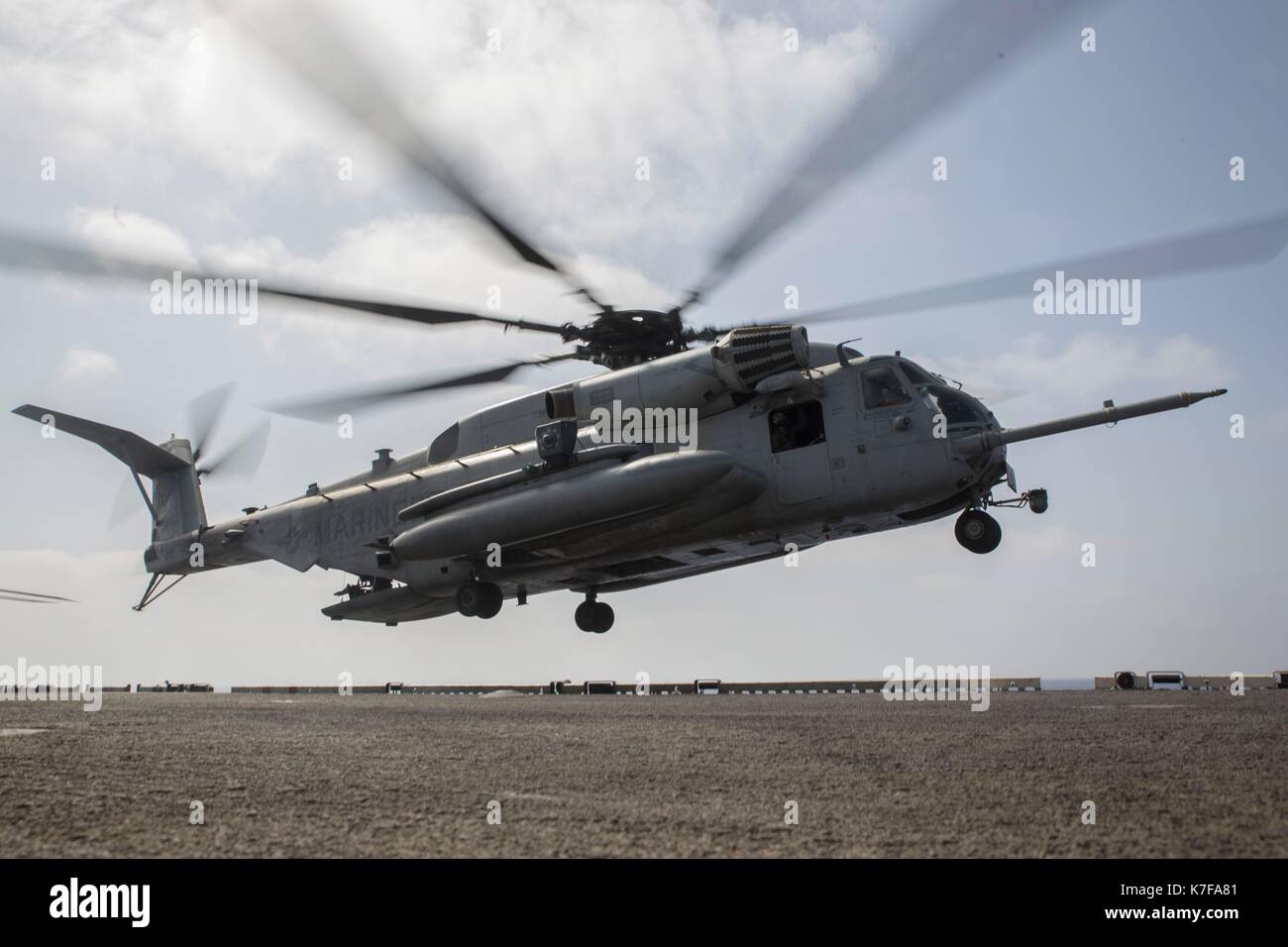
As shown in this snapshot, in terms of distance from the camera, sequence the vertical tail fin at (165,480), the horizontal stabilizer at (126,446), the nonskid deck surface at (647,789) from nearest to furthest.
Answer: the nonskid deck surface at (647,789) < the horizontal stabilizer at (126,446) < the vertical tail fin at (165,480)

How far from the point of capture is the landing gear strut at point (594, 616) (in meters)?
23.2

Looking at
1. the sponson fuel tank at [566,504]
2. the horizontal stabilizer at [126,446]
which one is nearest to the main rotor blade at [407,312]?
the sponson fuel tank at [566,504]

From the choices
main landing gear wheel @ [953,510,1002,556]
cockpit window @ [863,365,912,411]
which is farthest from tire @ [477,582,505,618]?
main landing gear wheel @ [953,510,1002,556]

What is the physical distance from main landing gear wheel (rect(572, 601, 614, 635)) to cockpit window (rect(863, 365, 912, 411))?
7.98m

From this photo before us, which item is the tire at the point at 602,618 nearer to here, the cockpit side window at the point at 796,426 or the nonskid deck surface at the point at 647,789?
the cockpit side window at the point at 796,426

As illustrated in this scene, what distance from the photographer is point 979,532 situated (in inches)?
714

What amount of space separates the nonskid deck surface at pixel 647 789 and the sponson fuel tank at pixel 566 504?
445 centimetres

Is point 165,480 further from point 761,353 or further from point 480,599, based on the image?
point 761,353

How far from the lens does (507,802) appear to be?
Answer: 8.18 metres

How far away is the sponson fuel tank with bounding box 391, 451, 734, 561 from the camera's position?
1786 centimetres

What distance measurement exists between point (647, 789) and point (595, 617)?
14376 millimetres
